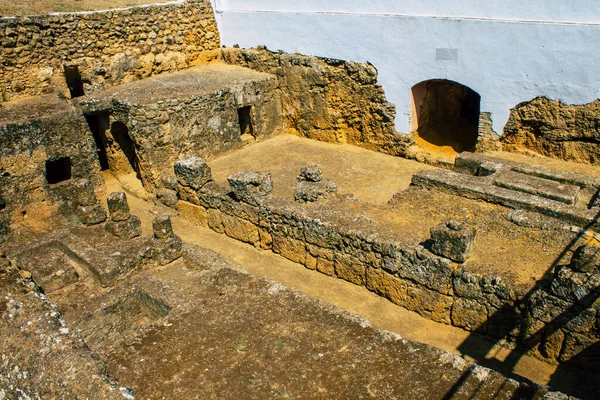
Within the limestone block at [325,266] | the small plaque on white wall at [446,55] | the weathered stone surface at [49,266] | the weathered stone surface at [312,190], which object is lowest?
the limestone block at [325,266]

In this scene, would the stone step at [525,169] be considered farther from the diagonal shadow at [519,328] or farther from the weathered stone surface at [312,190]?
the weathered stone surface at [312,190]

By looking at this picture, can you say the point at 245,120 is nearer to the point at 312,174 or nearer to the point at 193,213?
the point at 193,213

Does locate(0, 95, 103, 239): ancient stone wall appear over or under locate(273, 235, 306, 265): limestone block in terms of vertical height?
over

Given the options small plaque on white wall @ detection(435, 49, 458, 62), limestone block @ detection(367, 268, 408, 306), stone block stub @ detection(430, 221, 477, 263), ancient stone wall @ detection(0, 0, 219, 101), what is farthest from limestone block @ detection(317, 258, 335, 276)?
ancient stone wall @ detection(0, 0, 219, 101)

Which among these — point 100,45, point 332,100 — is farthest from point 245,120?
point 100,45

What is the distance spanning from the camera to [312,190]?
8.48 meters

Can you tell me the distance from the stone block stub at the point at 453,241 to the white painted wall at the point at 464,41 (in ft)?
14.9

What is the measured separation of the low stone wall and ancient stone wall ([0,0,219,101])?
4.58m

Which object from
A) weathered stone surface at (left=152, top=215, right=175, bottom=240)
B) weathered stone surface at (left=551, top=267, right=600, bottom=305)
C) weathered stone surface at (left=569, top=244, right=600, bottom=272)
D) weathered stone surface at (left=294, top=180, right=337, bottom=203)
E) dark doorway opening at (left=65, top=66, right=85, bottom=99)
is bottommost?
weathered stone surface at (left=152, top=215, right=175, bottom=240)

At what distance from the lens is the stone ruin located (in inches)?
193

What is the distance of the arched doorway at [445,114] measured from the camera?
11605 millimetres

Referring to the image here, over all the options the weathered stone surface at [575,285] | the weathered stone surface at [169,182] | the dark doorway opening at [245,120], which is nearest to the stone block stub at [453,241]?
the weathered stone surface at [575,285]

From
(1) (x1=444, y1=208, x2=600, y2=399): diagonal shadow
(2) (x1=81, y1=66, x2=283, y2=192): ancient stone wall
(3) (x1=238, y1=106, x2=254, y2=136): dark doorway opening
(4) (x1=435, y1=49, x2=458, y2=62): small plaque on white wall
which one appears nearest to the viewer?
(1) (x1=444, y1=208, x2=600, y2=399): diagonal shadow

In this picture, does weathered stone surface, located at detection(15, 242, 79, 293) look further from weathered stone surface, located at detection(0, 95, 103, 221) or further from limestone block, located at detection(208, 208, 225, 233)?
limestone block, located at detection(208, 208, 225, 233)
